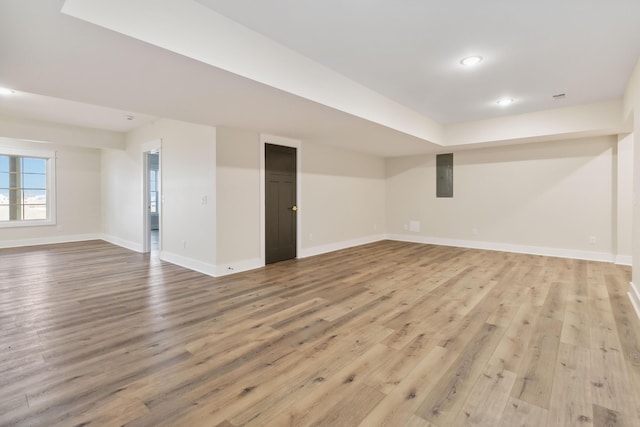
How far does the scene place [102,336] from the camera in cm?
A: 266

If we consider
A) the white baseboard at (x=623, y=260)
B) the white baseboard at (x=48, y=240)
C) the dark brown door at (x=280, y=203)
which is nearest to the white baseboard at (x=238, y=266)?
the dark brown door at (x=280, y=203)

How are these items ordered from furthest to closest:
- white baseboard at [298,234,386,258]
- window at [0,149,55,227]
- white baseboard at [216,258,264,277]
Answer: window at [0,149,55,227], white baseboard at [298,234,386,258], white baseboard at [216,258,264,277]

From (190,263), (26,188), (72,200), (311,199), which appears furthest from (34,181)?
(311,199)

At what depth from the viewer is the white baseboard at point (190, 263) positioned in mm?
4684

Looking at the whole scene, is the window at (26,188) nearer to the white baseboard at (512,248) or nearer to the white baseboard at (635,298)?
the white baseboard at (512,248)

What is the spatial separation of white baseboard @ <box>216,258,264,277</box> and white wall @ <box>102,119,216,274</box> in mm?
133

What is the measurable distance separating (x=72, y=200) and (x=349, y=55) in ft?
27.3

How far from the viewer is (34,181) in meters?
7.57

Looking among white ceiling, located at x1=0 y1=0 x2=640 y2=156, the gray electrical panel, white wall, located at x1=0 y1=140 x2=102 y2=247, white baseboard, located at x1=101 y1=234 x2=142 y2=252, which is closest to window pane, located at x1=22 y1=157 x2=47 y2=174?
white wall, located at x1=0 y1=140 x2=102 y2=247

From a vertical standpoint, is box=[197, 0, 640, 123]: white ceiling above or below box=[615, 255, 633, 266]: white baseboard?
above

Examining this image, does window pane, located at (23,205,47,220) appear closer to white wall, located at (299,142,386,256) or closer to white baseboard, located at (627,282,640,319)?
white wall, located at (299,142,386,256)

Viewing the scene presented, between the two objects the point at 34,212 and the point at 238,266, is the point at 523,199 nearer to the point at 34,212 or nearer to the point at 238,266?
the point at 238,266

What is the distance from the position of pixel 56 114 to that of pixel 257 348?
607 centimetres

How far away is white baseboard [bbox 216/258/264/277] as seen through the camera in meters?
4.65
